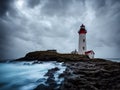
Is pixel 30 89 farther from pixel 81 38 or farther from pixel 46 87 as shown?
pixel 81 38

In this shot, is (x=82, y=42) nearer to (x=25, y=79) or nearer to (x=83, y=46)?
(x=83, y=46)

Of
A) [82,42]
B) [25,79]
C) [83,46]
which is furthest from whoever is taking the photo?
[82,42]

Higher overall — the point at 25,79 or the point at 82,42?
the point at 82,42

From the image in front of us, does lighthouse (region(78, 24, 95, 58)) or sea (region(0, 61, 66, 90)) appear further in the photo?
lighthouse (region(78, 24, 95, 58))

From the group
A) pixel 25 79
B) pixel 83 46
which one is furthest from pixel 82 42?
pixel 25 79

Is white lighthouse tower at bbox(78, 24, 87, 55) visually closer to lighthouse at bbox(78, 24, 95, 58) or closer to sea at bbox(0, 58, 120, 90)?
lighthouse at bbox(78, 24, 95, 58)

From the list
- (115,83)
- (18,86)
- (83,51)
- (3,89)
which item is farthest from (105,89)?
(83,51)

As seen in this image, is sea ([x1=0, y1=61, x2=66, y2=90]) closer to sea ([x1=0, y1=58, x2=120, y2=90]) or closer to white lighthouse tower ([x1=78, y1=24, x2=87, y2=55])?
sea ([x1=0, y1=58, x2=120, y2=90])

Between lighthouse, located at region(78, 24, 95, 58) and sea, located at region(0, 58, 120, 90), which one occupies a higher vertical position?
lighthouse, located at region(78, 24, 95, 58)

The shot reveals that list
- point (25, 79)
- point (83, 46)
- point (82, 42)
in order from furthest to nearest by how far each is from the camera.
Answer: point (82, 42), point (83, 46), point (25, 79)

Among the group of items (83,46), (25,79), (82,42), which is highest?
(82,42)

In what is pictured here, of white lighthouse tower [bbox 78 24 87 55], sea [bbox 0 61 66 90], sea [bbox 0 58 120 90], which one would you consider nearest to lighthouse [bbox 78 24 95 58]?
white lighthouse tower [bbox 78 24 87 55]

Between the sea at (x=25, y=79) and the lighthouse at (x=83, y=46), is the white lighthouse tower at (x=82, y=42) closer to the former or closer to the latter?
the lighthouse at (x=83, y=46)

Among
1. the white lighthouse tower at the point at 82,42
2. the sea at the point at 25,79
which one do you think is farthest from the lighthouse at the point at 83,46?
the sea at the point at 25,79
